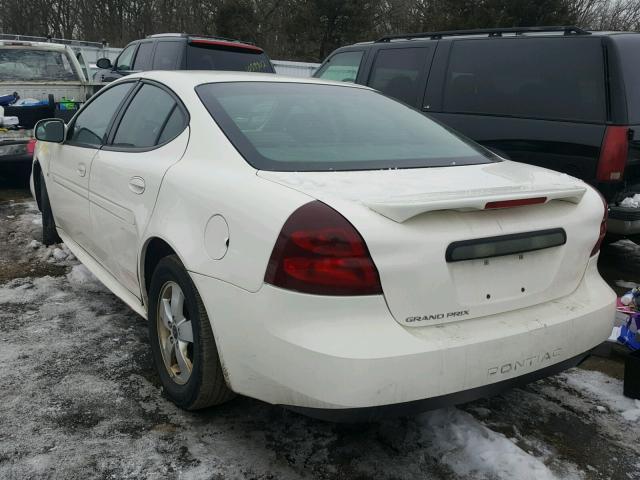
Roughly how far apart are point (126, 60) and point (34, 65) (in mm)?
2409

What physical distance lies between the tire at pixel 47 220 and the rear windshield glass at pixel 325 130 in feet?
8.05

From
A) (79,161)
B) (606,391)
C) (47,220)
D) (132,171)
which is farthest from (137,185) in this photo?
(606,391)

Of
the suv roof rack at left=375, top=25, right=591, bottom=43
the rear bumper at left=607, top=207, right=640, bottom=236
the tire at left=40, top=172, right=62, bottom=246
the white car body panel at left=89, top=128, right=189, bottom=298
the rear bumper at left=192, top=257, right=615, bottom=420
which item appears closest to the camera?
the rear bumper at left=192, top=257, right=615, bottom=420

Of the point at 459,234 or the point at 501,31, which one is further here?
the point at 501,31

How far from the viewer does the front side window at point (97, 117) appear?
382 cm

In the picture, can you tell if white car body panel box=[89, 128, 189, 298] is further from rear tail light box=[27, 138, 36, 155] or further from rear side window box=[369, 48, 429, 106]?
rear tail light box=[27, 138, 36, 155]

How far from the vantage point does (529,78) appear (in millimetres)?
4930

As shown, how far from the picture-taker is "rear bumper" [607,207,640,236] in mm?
4391

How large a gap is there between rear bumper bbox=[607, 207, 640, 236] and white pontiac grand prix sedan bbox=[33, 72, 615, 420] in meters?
1.73

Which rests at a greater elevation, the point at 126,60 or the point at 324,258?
the point at 126,60

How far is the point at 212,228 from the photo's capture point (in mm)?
2402

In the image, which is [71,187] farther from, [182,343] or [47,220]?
[182,343]

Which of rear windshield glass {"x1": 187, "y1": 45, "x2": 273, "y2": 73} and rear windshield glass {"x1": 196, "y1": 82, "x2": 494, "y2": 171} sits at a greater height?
rear windshield glass {"x1": 187, "y1": 45, "x2": 273, "y2": 73}

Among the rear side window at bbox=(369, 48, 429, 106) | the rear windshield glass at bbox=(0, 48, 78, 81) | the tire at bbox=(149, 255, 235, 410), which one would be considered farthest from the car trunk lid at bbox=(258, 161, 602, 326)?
the rear windshield glass at bbox=(0, 48, 78, 81)
